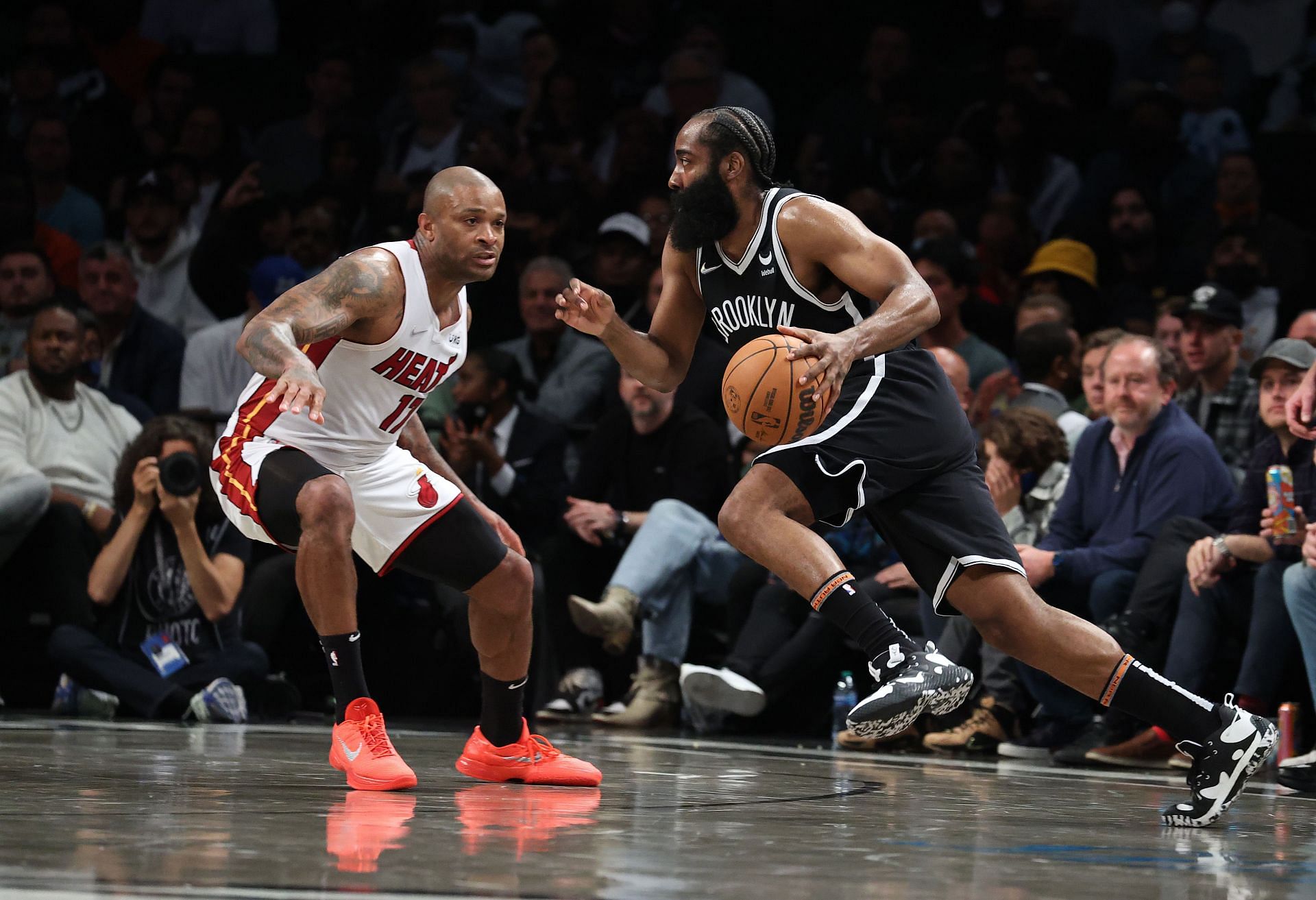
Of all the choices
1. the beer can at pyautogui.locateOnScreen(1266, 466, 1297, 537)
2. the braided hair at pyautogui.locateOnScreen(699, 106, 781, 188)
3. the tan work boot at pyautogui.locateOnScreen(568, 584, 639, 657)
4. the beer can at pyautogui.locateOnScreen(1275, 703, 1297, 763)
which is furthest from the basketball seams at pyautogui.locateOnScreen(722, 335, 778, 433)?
the tan work boot at pyautogui.locateOnScreen(568, 584, 639, 657)

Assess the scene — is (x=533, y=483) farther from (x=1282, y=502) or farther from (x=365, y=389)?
(x=1282, y=502)

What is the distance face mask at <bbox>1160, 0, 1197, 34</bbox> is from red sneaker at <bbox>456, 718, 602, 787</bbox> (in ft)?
24.8

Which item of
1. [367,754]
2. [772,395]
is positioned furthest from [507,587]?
[772,395]

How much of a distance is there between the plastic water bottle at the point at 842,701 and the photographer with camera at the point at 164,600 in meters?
2.43

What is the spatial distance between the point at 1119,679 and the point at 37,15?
9808 millimetres

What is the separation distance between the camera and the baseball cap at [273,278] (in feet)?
29.1

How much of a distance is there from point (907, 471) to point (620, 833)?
1.23m

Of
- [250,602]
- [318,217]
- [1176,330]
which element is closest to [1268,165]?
[1176,330]

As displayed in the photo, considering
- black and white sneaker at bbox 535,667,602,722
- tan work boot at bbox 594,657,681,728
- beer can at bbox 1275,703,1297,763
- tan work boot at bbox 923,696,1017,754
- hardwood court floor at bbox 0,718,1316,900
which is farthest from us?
black and white sneaker at bbox 535,667,602,722

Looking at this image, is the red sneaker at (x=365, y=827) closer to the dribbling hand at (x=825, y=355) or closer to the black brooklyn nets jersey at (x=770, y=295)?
the dribbling hand at (x=825, y=355)

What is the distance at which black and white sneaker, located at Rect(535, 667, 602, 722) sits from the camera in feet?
25.0

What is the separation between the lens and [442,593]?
7695 millimetres

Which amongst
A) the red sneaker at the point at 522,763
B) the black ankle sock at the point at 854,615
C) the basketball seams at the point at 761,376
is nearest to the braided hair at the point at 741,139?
the basketball seams at the point at 761,376

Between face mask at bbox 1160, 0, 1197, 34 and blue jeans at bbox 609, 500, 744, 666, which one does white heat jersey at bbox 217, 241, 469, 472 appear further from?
face mask at bbox 1160, 0, 1197, 34
